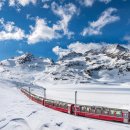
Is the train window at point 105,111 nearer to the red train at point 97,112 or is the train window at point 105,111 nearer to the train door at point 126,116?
the red train at point 97,112

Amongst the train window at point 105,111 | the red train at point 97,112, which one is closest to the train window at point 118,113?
the red train at point 97,112

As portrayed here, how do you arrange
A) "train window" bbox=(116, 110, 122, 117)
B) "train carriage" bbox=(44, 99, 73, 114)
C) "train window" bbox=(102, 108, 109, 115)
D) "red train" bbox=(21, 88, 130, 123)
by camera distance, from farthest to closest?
"train carriage" bbox=(44, 99, 73, 114) → "train window" bbox=(102, 108, 109, 115) → "train window" bbox=(116, 110, 122, 117) → "red train" bbox=(21, 88, 130, 123)

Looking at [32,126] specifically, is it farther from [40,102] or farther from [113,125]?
[40,102]

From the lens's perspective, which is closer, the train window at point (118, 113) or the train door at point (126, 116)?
the train door at point (126, 116)

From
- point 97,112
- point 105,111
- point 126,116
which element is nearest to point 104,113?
point 105,111

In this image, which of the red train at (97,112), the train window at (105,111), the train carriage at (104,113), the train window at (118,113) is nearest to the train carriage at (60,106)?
the red train at (97,112)

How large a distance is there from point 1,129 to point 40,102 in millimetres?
29634

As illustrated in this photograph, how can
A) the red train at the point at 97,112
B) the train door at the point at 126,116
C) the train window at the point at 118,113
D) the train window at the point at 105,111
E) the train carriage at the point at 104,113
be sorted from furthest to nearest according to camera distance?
the train window at the point at 105,111
the train window at the point at 118,113
the red train at the point at 97,112
the train carriage at the point at 104,113
the train door at the point at 126,116

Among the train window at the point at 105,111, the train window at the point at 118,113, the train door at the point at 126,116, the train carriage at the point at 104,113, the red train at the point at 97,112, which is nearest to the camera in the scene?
the train door at the point at 126,116

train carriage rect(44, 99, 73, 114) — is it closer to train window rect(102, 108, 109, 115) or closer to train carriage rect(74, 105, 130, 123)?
train carriage rect(74, 105, 130, 123)

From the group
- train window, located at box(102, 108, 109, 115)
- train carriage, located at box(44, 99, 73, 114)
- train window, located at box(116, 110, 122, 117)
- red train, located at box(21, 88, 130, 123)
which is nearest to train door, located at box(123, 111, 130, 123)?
red train, located at box(21, 88, 130, 123)

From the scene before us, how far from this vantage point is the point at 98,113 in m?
38.2

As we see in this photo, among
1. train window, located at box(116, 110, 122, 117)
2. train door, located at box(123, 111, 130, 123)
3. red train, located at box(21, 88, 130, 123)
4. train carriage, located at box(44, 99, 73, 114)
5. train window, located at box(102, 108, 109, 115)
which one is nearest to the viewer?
train door, located at box(123, 111, 130, 123)

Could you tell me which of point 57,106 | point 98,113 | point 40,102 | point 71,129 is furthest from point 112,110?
point 40,102
